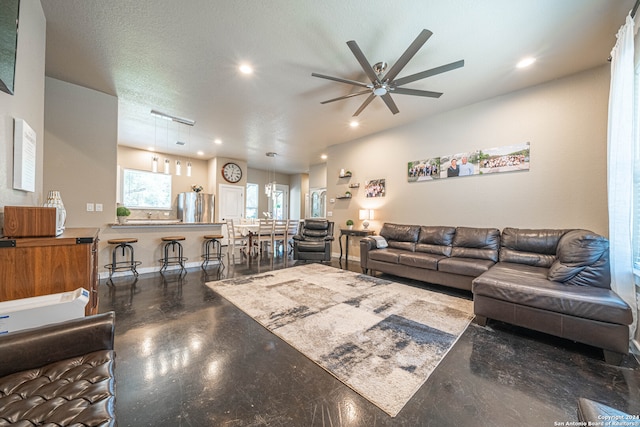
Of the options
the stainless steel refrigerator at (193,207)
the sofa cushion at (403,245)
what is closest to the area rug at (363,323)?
the sofa cushion at (403,245)

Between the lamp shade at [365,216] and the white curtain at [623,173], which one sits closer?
the white curtain at [623,173]

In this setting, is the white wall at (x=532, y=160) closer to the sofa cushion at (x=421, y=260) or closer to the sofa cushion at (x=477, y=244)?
the sofa cushion at (x=477, y=244)

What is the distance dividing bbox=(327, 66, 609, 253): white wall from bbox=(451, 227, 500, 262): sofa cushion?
12.2 inches

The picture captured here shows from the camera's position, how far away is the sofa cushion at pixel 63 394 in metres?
0.77

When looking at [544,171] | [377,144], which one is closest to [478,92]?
[544,171]

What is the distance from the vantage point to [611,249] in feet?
6.91

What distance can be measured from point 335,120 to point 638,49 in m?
3.66

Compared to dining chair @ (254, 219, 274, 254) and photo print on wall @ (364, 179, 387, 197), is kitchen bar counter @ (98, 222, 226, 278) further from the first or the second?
photo print on wall @ (364, 179, 387, 197)

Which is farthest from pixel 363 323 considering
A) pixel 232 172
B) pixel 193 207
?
pixel 232 172

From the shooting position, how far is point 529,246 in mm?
3211

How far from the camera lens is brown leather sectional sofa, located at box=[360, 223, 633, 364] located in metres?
1.84

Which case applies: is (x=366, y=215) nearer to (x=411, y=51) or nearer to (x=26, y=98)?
Answer: (x=411, y=51)

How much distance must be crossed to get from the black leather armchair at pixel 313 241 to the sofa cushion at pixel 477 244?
8.44 feet

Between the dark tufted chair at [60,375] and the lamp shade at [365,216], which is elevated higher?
the lamp shade at [365,216]
